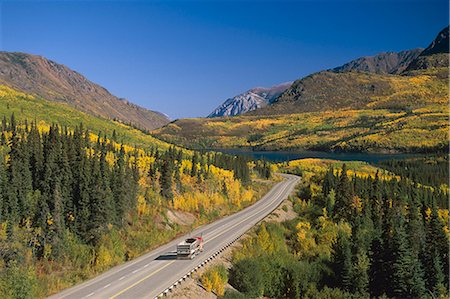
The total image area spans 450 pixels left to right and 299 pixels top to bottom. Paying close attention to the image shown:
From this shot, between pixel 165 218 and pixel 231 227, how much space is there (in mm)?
8806

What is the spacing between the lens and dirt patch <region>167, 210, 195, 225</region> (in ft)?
187

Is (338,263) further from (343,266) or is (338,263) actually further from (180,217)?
(180,217)

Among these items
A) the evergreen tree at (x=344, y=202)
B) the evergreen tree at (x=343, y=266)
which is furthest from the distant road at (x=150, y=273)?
the evergreen tree at (x=344, y=202)

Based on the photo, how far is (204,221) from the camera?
2411 inches

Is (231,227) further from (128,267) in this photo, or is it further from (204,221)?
(128,267)

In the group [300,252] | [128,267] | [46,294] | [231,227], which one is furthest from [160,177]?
[46,294]

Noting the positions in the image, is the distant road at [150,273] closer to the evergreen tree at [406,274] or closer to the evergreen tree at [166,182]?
the evergreen tree at [166,182]

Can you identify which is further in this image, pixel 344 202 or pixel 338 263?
pixel 344 202

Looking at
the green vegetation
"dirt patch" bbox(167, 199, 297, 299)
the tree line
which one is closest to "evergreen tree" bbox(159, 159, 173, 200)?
the tree line

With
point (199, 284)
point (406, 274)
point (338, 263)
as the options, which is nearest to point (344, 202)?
point (338, 263)

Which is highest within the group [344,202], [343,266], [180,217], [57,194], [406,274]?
[57,194]

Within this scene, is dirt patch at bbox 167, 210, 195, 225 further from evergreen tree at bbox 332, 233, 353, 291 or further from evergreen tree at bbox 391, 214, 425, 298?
evergreen tree at bbox 391, 214, 425, 298

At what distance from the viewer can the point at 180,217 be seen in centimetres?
5891

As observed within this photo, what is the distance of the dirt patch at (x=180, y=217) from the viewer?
57.0 metres
